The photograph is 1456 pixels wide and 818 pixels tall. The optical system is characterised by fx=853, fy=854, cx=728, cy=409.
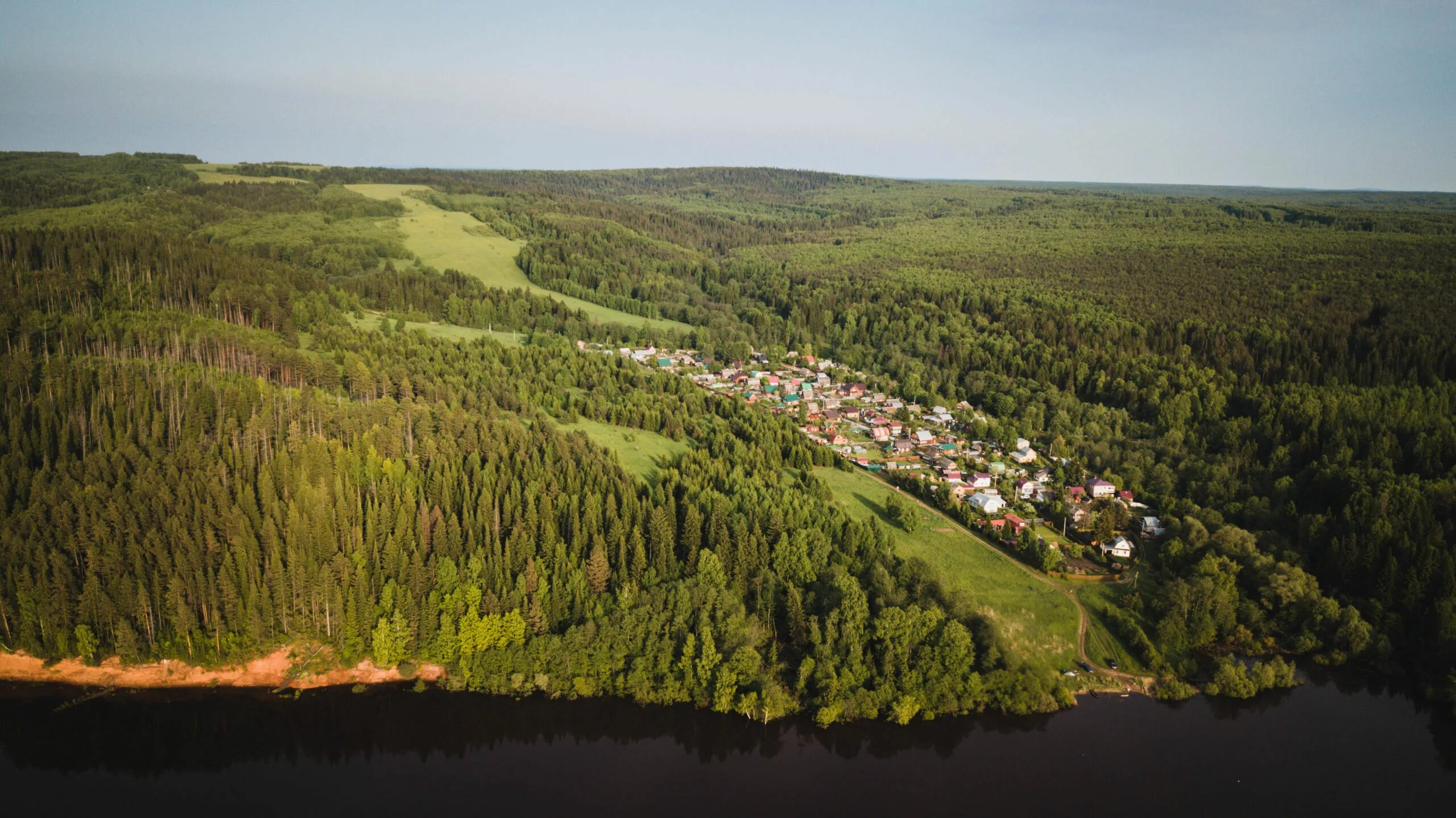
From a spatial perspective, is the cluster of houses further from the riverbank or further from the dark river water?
the riverbank

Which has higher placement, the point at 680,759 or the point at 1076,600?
the point at 1076,600

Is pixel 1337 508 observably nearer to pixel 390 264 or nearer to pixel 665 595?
pixel 665 595

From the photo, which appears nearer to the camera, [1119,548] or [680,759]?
[680,759]

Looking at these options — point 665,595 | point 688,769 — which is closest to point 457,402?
point 665,595

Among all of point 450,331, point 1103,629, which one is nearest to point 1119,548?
point 1103,629

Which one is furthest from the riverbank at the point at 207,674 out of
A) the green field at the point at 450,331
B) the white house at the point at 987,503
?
the green field at the point at 450,331

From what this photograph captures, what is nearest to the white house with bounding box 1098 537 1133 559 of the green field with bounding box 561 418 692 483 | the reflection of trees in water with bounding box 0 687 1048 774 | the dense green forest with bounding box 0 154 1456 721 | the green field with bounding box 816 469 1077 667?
the dense green forest with bounding box 0 154 1456 721

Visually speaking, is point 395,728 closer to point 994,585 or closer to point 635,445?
point 635,445
